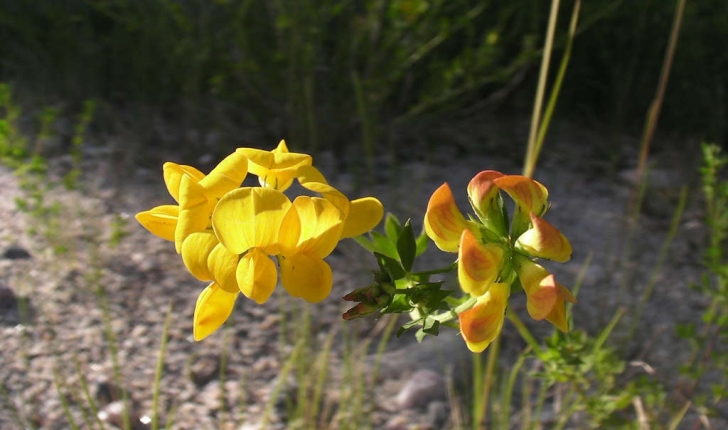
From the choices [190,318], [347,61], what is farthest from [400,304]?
[347,61]

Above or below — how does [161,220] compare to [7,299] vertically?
below

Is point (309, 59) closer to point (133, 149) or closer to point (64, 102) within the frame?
point (133, 149)

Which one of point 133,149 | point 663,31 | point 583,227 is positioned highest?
point 663,31

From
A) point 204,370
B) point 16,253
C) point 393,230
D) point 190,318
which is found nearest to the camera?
point 393,230

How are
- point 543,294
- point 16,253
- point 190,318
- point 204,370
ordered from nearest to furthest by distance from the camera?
point 543,294 → point 204,370 → point 190,318 → point 16,253

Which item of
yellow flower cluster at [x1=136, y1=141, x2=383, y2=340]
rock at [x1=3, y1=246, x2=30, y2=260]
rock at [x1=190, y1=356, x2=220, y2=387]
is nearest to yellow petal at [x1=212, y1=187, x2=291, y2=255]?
yellow flower cluster at [x1=136, y1=141, x2=383, y2=340]

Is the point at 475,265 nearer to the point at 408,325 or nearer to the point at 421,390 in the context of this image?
the point at 408,325

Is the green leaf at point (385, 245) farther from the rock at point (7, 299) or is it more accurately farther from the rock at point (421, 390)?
the rock at point (7, 299)

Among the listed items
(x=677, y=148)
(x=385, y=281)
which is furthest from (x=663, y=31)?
(x=385, y=281)
